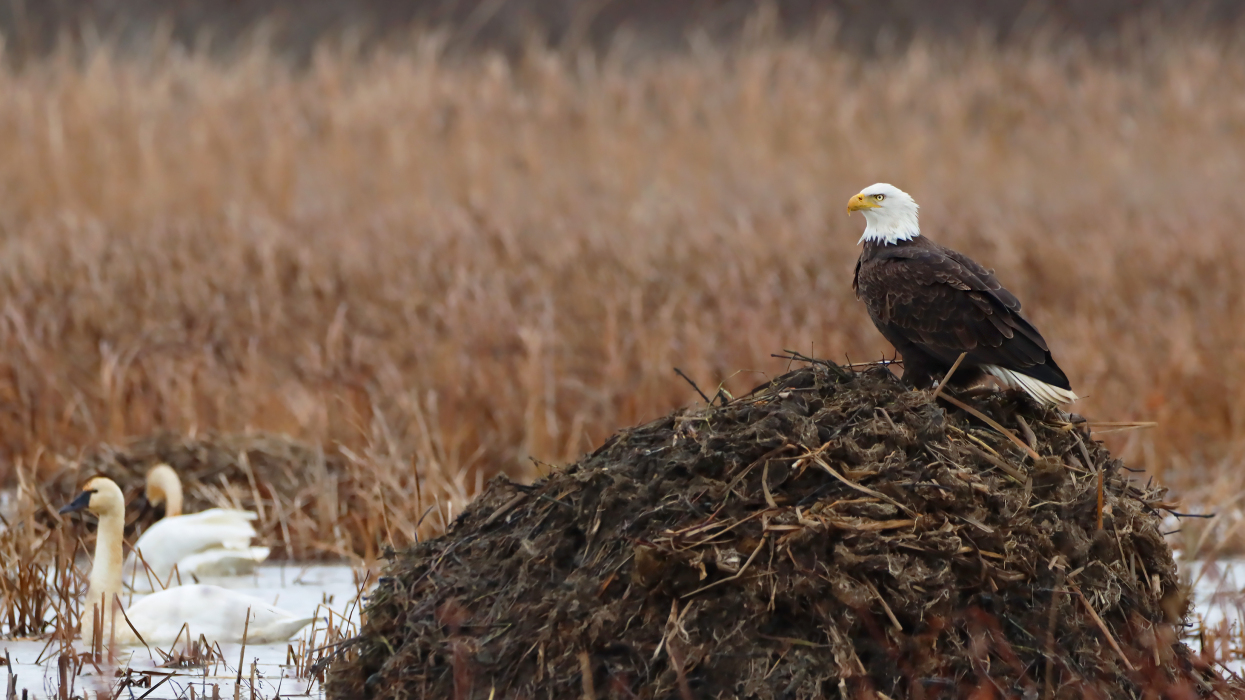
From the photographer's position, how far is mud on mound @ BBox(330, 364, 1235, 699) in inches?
130

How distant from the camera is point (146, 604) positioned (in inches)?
194

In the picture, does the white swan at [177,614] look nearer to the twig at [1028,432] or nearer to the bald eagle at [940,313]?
the bald eagle at [940,313]

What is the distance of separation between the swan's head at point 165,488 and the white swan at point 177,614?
56.0 inches

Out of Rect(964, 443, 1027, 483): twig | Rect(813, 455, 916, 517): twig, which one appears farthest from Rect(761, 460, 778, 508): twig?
Rect(964, 443, 1027, 483): twig

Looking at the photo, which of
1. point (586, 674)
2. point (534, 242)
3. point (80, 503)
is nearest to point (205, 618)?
point (80, 503)

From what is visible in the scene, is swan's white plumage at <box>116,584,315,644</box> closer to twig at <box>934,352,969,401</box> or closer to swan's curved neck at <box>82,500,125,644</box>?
swan's curved neck at <box>82,500,125,644</box>

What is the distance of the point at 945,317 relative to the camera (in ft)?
12.6

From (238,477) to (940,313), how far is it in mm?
4550

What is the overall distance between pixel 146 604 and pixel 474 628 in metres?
1.85

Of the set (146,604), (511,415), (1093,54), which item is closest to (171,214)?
(511,415)

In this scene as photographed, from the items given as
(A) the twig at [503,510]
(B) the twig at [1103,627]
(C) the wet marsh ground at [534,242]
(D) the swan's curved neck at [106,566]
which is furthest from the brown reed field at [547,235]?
(B) the twig at [1103,627]

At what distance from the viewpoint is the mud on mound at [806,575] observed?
3.31 meters

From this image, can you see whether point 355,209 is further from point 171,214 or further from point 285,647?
point 285,647

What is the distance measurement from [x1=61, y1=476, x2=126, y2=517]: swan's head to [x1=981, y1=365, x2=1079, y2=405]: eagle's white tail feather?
10.6 ft
